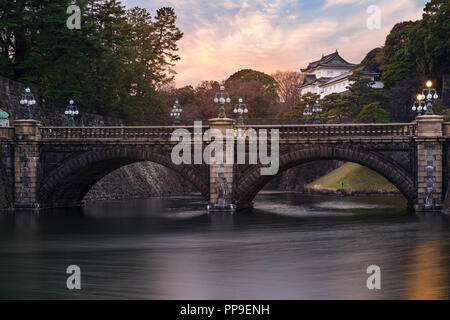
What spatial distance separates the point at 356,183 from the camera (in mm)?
69188

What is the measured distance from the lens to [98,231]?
3684 cm

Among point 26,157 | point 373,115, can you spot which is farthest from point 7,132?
point 373,115

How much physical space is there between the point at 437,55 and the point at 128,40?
118 feet

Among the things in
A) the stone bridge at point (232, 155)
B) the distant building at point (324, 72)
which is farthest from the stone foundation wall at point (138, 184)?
the distant building at point (324, 72)

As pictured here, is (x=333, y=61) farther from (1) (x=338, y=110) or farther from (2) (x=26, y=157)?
(2) (x=26, y=157)

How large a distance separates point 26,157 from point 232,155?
14517mm

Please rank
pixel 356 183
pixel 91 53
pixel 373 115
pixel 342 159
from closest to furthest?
pixel 342 159 → pixel 91 53 → pixel 356 183 → pixel 373 115

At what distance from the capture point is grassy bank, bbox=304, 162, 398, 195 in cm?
6762

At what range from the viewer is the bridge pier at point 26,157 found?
46750 millimetres

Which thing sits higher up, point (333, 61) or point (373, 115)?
point (333, 61)

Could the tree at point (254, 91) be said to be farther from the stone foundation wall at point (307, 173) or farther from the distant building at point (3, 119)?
A: the distant building at point (3, 119)

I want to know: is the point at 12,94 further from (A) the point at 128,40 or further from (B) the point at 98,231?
(A) the point at 128,40

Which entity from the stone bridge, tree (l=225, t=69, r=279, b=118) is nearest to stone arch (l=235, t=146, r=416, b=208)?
the stone bridge

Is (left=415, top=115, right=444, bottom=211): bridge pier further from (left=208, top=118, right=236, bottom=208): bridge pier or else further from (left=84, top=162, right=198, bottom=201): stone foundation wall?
(left=84, top=162, right=198, bottom=201): stone foundation wall
